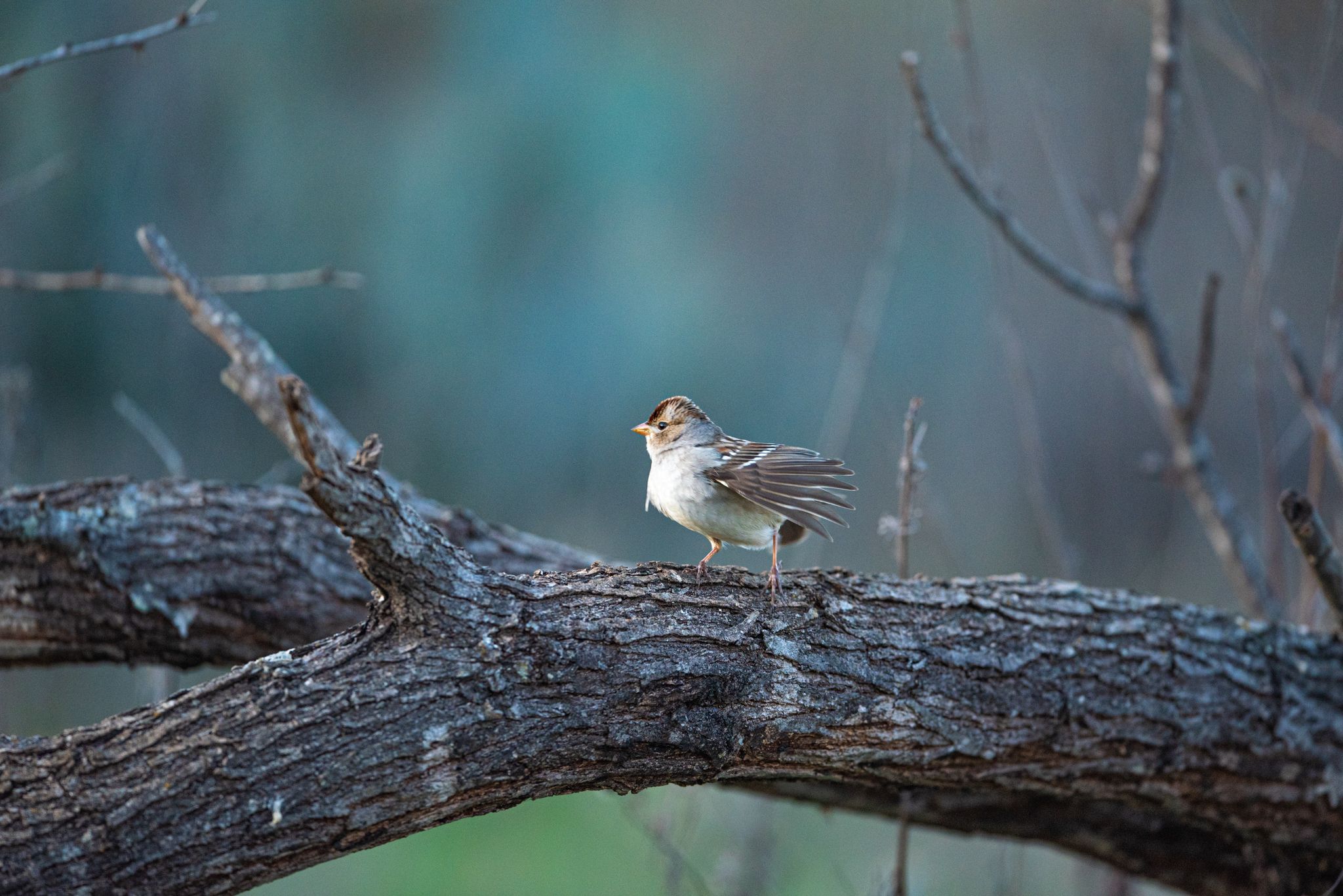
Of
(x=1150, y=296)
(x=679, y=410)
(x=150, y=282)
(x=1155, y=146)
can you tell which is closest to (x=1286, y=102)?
(x=1155, y=146)

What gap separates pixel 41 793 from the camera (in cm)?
169

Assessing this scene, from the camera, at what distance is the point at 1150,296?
3547 mm

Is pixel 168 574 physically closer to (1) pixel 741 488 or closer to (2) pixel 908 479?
(1) pixel 741 488

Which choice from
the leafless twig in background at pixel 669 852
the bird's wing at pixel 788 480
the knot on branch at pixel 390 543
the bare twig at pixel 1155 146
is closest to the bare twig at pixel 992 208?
the bare twig at pixel 1155 146

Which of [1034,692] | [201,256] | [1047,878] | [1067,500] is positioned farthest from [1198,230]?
[201,256]

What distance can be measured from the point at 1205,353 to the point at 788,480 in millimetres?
2012

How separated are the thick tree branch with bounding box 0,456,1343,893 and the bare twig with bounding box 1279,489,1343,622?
181 millimetres

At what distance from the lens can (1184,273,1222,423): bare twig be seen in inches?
129

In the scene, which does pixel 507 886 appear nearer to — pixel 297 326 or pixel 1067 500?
pixel 297 326

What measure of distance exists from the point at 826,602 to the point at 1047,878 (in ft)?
16.0

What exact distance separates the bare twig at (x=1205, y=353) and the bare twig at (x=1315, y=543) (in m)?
0.92

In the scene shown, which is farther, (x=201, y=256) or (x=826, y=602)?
(x=201, y=256)

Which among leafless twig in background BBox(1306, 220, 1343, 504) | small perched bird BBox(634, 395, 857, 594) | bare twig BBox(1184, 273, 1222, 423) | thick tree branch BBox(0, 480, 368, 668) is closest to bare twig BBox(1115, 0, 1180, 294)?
bare twig BBox(1184, 273, 1222, 423)

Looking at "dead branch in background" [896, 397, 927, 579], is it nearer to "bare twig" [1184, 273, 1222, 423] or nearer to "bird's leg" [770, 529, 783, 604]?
"bird's leg" [770, 529, 783, 604]
